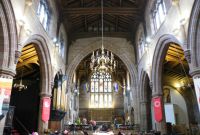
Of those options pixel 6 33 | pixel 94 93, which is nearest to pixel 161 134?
pixel 6 33

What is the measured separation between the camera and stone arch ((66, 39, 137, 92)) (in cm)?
1686

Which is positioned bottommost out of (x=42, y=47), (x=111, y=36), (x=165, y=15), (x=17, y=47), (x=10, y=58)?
(x=10, y=58)

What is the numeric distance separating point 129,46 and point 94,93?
11.8 metres

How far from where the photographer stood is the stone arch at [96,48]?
16.9 m

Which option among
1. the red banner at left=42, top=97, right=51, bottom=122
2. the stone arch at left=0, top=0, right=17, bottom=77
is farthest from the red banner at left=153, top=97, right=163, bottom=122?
the stone arch at left=0, top=0, right=17, bottom=77

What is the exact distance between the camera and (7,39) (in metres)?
7.24

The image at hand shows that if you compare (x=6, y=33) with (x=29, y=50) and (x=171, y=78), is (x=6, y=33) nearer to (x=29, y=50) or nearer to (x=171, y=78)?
(x=29, y=50)

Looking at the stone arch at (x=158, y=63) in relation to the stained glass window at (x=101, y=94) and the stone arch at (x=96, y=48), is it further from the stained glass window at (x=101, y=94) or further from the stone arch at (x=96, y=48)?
the stained glass window at (x=101, y=94)

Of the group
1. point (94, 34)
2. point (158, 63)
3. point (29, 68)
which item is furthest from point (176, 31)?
point (29, 68)

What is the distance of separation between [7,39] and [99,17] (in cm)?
1113

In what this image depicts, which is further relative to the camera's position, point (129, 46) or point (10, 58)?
point (129, 46)

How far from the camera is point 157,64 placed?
1181 centimetres

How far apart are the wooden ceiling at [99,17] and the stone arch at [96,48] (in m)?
0.94

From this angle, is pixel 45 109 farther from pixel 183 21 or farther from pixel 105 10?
pixel 105 10
